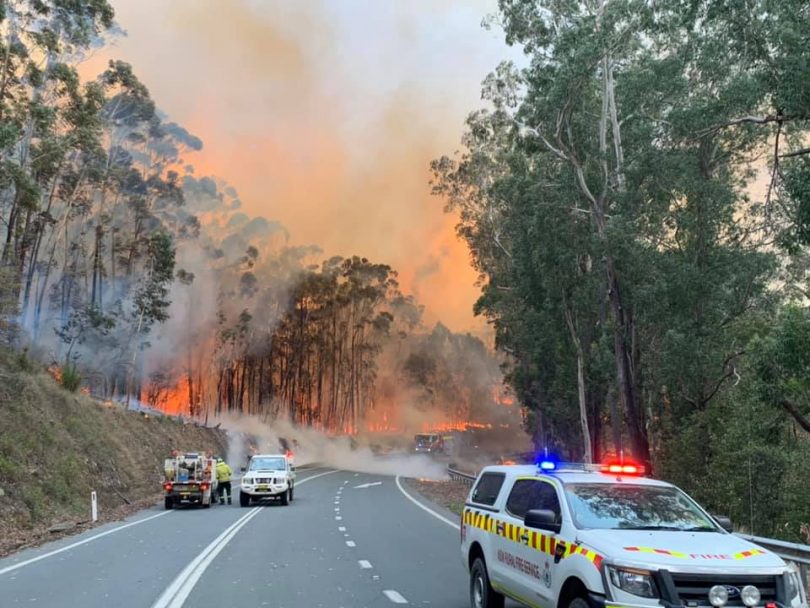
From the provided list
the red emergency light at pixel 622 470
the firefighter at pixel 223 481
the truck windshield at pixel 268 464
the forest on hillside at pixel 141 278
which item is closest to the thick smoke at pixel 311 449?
the forest on hillside at pixel 141 278

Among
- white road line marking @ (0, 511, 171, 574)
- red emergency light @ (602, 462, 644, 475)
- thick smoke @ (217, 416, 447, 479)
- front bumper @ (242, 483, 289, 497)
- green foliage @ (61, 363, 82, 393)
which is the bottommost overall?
white road line marking @ (0, 511, 171, 574)

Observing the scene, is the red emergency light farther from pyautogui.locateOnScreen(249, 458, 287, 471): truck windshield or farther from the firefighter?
the firefighter

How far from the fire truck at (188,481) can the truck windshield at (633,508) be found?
21648mm

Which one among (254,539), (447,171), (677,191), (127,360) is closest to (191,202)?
(127,360)

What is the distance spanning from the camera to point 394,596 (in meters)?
10.1

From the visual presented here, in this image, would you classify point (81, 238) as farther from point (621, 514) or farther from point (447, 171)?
point (621, 514)

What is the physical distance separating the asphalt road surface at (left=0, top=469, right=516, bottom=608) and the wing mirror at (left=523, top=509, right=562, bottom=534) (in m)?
3.08

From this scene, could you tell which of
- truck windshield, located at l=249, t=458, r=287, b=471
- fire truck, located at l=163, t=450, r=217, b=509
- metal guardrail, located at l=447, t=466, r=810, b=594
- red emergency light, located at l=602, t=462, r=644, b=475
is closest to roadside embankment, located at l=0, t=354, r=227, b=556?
fire truck, located at l=163, t=450, r=217, b=509

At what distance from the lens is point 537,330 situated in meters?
40.1

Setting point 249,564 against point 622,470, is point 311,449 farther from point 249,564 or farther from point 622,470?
point 622,470

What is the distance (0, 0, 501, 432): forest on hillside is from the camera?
108 feet

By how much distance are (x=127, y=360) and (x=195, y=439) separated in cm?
745

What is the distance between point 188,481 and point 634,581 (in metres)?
23.2

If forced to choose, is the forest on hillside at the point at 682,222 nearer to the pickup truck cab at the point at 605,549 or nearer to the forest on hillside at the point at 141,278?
the pickup truck cab at the point at 605,549
